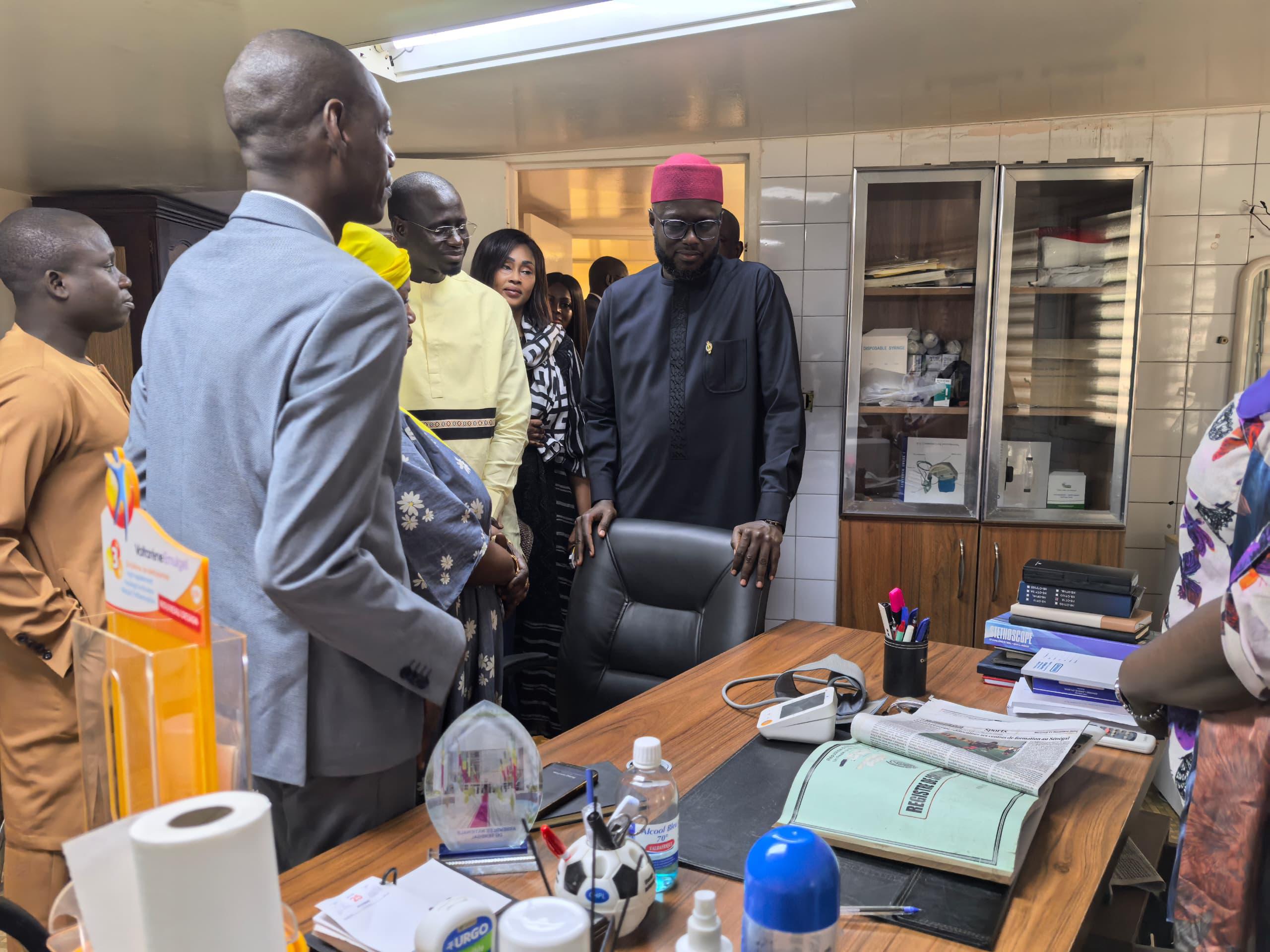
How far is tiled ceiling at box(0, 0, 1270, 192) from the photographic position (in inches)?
95.4

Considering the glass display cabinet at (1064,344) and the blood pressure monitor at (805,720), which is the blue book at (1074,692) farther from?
the glass display cabinet at (1064,344)

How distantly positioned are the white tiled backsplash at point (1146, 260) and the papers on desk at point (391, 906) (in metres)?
2.92

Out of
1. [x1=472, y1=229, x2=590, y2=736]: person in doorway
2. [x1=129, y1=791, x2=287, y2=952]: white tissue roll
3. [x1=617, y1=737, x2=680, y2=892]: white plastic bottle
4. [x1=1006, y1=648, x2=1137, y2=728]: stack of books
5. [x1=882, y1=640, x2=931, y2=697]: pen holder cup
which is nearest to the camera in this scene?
[x1=129, y1=791, x2=287, y2=952]: white tissue roll

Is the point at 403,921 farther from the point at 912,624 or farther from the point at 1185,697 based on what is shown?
the point at 912,624

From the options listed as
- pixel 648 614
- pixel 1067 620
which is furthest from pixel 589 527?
pixel 1067 620

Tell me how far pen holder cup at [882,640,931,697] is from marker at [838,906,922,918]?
26.3 inches

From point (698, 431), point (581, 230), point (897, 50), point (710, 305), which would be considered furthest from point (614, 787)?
point (581, 230)

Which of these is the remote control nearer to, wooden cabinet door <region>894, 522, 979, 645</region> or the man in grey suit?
the man in grey suit

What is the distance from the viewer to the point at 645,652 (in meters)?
1.82

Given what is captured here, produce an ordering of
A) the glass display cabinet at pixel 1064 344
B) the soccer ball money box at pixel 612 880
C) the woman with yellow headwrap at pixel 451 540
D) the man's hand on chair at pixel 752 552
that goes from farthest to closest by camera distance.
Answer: the glass display cabinet at pixel 1064 344 → the man's hand on chair at pixel 752 552 → the woman with yellow headwrap at pixel 451 540 → the soccer ball money box at pixel 612 880

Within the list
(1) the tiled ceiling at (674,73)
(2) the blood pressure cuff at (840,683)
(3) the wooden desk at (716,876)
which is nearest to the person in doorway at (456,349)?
(1) the tiled ceiling at (674,73)

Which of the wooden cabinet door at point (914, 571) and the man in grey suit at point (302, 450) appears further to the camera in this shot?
the wooden cabinet door at point (914, 571)

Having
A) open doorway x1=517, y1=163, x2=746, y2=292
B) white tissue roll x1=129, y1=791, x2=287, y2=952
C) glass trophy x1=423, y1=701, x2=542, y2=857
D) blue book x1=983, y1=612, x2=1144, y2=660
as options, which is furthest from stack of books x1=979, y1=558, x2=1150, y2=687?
open doorway x1=517, y1=163, x2=746, y2=292

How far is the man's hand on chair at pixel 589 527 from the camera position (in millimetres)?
2041
